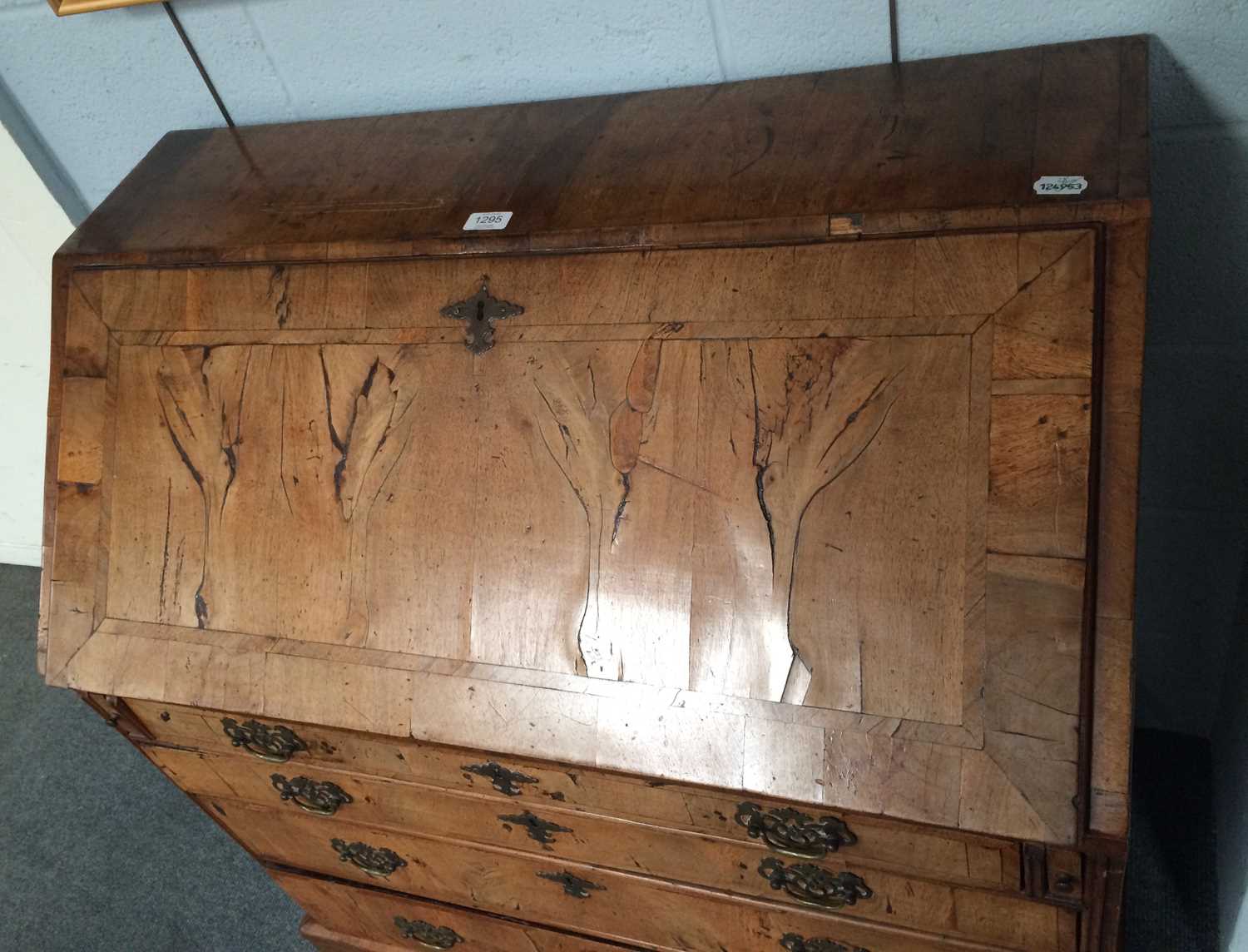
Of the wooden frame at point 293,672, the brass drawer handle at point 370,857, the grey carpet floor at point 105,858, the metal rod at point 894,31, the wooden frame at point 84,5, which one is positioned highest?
the wooden frame at point 84,5

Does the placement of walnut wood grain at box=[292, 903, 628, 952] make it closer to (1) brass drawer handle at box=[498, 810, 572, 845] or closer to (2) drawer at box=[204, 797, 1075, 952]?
(2) drawer at box=[204, 797, 1075, 952]

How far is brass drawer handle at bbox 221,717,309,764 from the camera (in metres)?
1.15

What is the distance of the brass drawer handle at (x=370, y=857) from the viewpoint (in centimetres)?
138

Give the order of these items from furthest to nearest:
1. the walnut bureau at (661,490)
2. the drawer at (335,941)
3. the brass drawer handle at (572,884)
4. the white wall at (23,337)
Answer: the white wall at (23,337) < the drawer at (335,941) < the brass drawer handle at (572,884) < the walnut bureau at (661,490)

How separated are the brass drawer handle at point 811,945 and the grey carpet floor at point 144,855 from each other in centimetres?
65

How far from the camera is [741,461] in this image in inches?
36.4

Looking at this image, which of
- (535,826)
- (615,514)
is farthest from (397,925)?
(615,514)

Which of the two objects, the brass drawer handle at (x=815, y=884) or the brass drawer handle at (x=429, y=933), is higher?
the brass drawer handle at (x=815, y=884)

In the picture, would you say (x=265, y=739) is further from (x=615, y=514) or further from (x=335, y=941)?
(x=335, y=941)

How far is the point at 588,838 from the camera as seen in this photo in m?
1.14

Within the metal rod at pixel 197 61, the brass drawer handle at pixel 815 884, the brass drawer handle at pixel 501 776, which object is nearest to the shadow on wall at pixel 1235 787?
the brass drawer handle at pixel 815 884

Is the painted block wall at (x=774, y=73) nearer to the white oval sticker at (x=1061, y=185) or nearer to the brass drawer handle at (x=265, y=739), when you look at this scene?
the white oval sticker at (x=1061, y=185)

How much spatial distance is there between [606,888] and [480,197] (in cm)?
89

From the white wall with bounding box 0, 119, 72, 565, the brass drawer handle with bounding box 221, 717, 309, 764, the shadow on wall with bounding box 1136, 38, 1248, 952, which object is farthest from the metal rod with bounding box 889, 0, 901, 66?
the white wall with bounding box 0, 119, 72, 565
